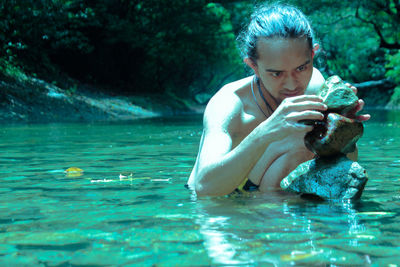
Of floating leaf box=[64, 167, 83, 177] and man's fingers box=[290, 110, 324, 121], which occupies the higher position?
man's fingers box=[290, 110, 324, 121]

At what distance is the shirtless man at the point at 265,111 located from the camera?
326 centimetres

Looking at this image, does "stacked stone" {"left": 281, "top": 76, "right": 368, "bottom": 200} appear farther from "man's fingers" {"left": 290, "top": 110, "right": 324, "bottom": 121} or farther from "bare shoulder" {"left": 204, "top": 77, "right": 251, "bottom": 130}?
"bare shoulder" {"left": 204, "top": 77, "right": 251, "bottom": 130}

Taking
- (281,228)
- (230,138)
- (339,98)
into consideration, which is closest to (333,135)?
(339,98)

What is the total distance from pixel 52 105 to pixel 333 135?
1531 cm

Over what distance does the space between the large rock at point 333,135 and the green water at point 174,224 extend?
0.36 metres

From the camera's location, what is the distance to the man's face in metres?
3.43

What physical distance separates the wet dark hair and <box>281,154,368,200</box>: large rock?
0.77 metres

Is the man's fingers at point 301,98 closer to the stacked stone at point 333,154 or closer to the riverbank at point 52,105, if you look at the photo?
the stacked stone at point 333,154

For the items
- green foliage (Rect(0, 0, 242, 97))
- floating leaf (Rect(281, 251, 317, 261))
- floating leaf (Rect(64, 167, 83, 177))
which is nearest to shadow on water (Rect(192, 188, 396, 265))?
floating leaf (Rect(281, 251, 317, 261))

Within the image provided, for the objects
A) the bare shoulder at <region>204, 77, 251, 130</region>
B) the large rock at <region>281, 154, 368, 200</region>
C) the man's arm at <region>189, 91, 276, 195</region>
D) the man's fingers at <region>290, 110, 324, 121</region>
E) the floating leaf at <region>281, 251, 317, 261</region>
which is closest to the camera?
the floating leaf at <region>281, 251, 317, 261</region>

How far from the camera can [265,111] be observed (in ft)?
13.5

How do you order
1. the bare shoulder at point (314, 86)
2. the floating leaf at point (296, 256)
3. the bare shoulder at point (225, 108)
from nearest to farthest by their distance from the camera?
1. the floating leaf at point (296, 256)
2. the bare shoulder at point (225, 108)
3. the bare shoulder at point (314, 86)

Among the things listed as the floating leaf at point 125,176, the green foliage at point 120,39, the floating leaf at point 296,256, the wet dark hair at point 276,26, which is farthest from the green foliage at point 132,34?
the floating leaf at point 296,256

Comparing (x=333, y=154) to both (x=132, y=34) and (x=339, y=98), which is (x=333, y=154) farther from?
(x=132, y=34)
